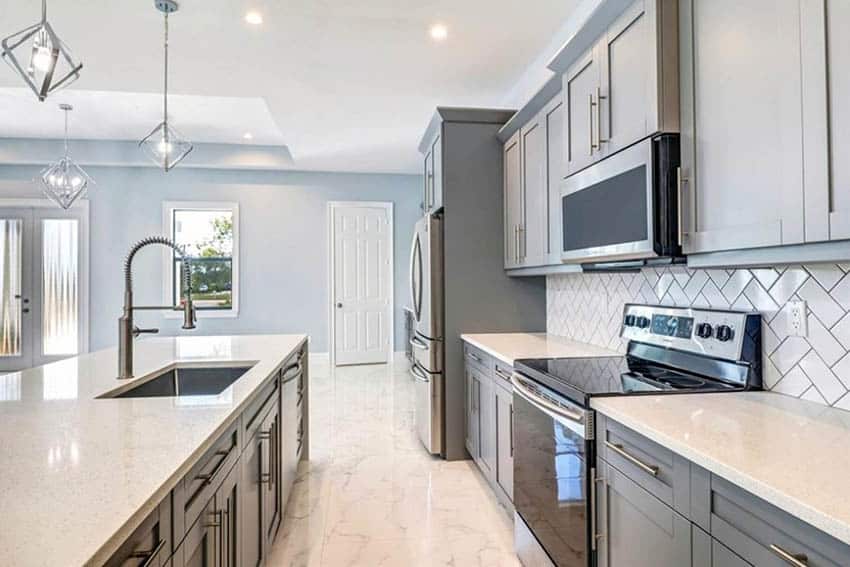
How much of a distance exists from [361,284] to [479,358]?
4.30 meters

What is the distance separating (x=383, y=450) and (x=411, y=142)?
347 cm

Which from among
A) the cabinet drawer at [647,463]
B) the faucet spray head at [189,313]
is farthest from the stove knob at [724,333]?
the faucet spray head at [189,313]

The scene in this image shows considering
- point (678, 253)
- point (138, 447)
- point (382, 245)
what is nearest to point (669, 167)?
point (678, 253)

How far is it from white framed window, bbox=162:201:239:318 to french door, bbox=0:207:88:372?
1.18 metres

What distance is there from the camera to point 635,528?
52.2 inches

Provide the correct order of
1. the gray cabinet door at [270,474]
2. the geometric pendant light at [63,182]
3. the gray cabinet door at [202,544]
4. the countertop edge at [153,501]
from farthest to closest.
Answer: the geometric pendant light at [63,182] < the gray cabinet door at [270,474] < the gray cabinet door at [202,544] < the countertop edge at [153,501]

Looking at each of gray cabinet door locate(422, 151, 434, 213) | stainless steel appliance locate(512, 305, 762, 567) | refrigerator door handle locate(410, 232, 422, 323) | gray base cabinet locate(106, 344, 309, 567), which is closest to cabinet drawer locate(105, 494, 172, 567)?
gray base cabinet locate(106, 344, 309, 567)

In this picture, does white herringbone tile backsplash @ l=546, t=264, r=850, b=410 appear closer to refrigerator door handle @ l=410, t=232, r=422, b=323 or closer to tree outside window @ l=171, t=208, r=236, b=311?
refrigerator door handle @ l=410, t=232, r=422, b=323

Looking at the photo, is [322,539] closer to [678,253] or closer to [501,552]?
[501,552]

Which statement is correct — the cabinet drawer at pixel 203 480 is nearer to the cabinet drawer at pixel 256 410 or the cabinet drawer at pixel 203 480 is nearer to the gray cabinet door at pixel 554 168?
the cabinet drawer at pixel 256 410

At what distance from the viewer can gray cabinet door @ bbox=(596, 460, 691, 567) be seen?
116 cm

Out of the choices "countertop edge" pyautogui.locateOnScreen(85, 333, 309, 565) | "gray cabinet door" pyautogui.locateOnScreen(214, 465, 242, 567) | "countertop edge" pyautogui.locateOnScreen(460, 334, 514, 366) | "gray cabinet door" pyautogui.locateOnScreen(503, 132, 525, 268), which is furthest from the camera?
"gray cabinet door" pyautogui.locateOnScreen(503, 132, 525, 268)

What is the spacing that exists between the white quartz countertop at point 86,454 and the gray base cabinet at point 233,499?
0.06 metres

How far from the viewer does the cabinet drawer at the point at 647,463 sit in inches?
45.0
